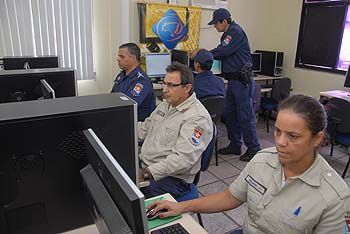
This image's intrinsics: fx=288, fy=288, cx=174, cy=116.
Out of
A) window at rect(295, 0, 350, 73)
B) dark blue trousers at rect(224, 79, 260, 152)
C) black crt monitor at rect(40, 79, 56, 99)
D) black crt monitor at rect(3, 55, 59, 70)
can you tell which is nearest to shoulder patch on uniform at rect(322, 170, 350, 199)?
black crt monitor at rect(40, 79, 56, 99)

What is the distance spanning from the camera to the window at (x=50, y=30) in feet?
10.3

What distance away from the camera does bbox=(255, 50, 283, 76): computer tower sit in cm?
473

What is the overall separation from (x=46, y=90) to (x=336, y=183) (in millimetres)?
1201

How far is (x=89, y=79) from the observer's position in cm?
375

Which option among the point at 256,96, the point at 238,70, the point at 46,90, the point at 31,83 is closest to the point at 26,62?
the point at 31,83

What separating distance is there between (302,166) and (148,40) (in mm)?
3133

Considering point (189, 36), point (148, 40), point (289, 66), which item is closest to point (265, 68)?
point (289, 66)

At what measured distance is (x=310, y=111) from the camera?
100 cm

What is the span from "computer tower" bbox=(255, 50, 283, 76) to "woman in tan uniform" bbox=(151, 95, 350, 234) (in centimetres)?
391

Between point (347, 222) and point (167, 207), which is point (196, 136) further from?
point (347, 222)

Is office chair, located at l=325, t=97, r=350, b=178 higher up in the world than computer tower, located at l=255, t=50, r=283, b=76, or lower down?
lower down

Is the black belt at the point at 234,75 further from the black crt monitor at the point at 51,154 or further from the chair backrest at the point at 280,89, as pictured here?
the black crt monitor at the point at 51,154

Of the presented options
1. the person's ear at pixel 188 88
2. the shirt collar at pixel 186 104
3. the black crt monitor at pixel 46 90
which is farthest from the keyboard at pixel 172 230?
the person's ear at pixel 188 88

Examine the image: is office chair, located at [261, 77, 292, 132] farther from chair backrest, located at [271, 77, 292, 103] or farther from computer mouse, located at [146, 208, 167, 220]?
computer mouse, located at [146, 208, 167, 220]
